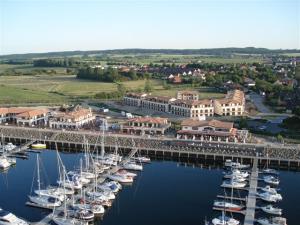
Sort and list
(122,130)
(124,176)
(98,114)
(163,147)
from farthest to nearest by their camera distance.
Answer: (98,114) → (122,130) → (163,147) → (124,176)

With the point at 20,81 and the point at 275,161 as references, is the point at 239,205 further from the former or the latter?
the point at 20,81

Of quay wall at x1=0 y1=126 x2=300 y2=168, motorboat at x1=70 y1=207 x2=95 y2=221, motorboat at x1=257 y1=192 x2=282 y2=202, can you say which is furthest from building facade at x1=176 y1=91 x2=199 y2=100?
motorboat at x1=70 y1=207 x2=95 y2=221

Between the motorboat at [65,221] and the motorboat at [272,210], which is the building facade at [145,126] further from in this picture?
the motorboat at [65,221]

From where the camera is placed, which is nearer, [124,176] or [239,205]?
[239,205]

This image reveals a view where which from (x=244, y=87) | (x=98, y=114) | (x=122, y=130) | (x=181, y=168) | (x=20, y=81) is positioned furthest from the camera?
(x=20, y=81)

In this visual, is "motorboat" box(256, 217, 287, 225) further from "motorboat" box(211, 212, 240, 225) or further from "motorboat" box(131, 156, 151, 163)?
"motorboat" box(131, 156, 151, 163)

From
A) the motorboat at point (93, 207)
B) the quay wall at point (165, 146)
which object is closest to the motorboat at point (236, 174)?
the quay wall at point (165, 146)

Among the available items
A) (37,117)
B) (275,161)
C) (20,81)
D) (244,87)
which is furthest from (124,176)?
(20,81)
